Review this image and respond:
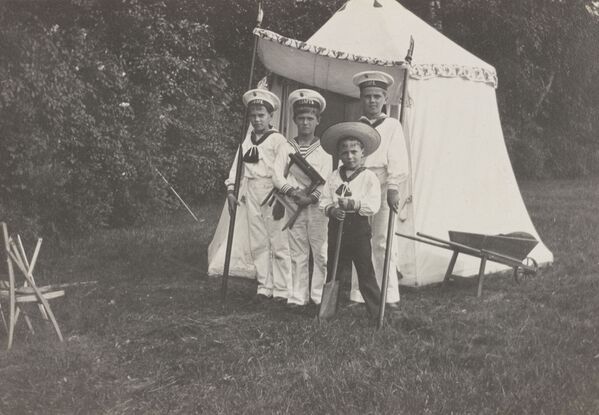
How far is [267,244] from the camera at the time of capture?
6598 mm

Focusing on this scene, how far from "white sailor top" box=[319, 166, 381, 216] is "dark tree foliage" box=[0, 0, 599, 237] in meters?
4.54

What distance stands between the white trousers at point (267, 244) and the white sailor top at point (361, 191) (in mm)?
975

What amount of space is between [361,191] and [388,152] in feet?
1.86

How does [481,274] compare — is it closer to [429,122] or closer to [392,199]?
[392,199]

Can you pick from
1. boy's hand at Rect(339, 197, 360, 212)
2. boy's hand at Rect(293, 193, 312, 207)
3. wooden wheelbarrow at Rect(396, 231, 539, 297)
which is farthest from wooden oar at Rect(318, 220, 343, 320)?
wooden wheelbarrow at Rect(396, 231, 539, 297)

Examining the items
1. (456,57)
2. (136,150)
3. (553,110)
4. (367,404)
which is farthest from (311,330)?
(553,110)

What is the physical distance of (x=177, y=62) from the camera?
11922 mm

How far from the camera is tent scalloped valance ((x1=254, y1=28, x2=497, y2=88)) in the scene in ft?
20.3

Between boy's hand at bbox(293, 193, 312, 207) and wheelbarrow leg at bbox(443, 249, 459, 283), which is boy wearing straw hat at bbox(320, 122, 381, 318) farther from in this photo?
wheelbarrow leg at bbox(443, 249, 459, 283)

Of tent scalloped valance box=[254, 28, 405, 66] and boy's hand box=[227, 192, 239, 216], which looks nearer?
tent scalloped valance box=[254, 28, 405, 66]

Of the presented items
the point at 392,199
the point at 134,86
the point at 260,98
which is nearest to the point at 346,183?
the point at 392,199

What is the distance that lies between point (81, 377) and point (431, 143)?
4.43 m

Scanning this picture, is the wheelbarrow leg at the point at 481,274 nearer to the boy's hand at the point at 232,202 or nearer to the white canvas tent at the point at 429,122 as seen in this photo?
the white canvas tent at the point at 429,122

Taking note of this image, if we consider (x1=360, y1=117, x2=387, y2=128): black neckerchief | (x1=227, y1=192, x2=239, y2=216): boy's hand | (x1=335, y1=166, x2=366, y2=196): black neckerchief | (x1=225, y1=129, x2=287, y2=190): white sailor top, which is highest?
(x1=360, y1=117, x2=387, y2=128): black neckerchief
